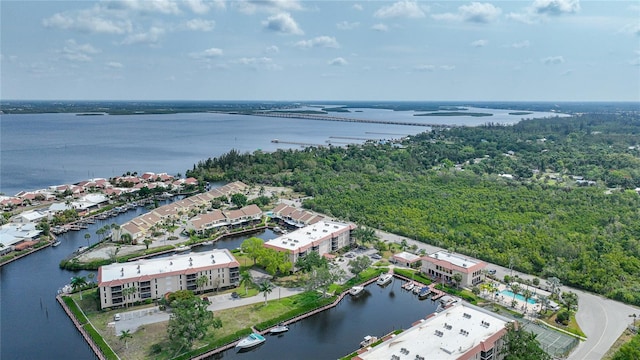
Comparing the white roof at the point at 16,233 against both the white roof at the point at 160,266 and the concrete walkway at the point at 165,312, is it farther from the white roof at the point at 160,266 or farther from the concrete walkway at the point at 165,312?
the concrete walkway at the point at 165,312

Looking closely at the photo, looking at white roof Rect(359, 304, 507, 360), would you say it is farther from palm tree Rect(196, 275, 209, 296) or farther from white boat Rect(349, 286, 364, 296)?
palm tree Rect(196, 275, 209, 296)

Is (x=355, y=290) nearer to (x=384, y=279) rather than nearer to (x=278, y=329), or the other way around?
(x=384, y=279)

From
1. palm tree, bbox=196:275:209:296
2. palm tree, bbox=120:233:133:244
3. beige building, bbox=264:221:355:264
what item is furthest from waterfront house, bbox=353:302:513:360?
palm tree, bbox=120:233:133:244

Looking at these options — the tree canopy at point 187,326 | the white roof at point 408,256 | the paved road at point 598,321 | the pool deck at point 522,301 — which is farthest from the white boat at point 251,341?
the paved road at point 598,321

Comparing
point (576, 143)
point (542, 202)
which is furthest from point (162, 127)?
point (542, 202)

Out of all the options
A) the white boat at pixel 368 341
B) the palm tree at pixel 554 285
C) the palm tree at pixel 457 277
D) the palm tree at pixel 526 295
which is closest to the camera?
the white boat at pixel 368 341

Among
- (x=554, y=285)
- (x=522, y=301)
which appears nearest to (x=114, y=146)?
(x=522, y=301)

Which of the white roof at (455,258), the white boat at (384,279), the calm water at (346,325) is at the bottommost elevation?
the calm water at (346,325)
